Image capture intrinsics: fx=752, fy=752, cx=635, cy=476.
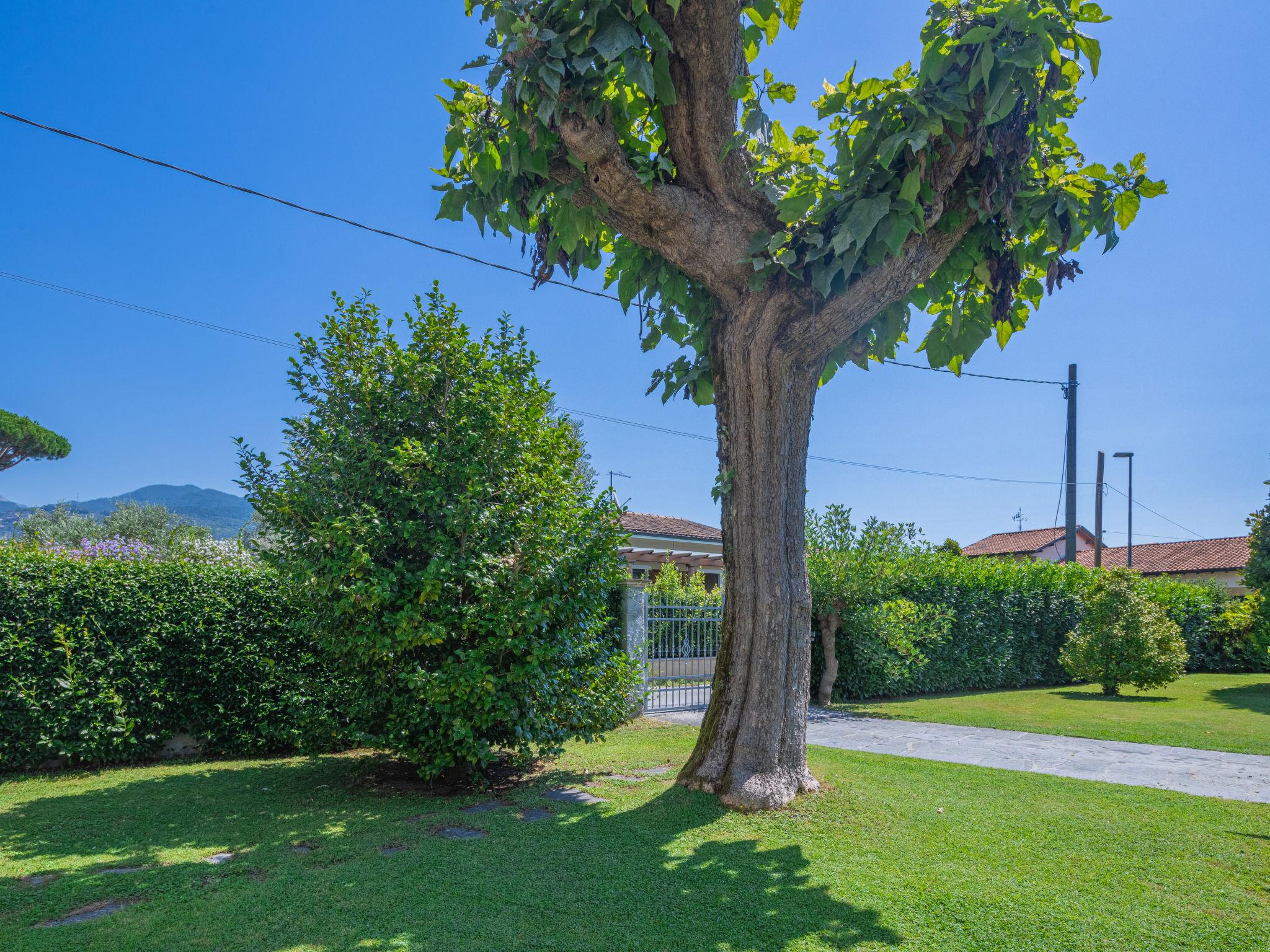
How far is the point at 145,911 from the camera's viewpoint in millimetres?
3545

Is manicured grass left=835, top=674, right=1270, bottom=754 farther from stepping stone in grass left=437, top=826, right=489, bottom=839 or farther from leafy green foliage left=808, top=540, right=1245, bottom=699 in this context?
stepping stone in grass left=437, top=826, right=489, bottom=839

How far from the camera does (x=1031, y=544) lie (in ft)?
156

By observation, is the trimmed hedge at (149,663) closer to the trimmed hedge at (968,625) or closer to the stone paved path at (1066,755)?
the stone paved path at (1066,755)

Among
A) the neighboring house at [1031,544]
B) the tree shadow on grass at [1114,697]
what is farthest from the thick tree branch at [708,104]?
the neighboring house at [1031,544]

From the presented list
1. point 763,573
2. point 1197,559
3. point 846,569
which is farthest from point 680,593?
point 1197,559

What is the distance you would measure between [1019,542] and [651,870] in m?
51.4

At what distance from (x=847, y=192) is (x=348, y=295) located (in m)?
4.24

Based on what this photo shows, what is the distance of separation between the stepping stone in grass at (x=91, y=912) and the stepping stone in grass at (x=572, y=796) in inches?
114

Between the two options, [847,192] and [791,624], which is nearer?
[847,192]

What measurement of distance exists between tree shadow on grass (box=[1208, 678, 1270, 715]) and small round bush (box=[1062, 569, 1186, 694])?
88 centimetres

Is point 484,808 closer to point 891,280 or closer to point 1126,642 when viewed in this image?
point 891,280

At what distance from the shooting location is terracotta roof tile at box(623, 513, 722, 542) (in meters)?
25.6

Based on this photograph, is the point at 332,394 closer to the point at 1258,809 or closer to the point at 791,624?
the point at 791,624

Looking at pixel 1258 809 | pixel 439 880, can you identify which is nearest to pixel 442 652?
pixel 439 880
